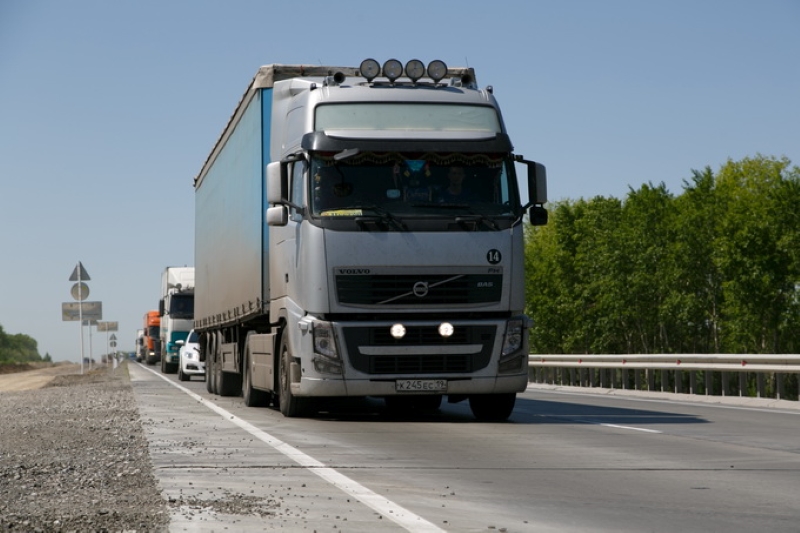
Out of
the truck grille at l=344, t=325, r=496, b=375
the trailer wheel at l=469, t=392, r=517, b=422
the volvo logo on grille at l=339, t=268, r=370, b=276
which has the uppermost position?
the volvo logo on grille at l=339, t=268, r=370, b=276

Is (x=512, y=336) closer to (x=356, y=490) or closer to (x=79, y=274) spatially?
(x=356, y=490)

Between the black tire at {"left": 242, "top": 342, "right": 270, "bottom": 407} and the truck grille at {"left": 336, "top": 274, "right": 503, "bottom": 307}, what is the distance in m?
5.07

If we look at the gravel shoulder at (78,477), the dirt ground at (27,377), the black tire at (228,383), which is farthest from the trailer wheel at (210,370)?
the dirt ground at (27,377)

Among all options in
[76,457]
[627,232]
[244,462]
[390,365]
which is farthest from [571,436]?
[627,232]

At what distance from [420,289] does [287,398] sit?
107 inches

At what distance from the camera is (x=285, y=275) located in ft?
54.0

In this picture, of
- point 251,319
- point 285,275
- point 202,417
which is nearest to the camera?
point 285,275

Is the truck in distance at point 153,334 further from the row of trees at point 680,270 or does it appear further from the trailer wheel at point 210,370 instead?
the trailer wheel at point 210,370

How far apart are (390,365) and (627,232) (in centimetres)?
8109

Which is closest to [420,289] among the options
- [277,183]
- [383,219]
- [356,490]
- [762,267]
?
[383,219]

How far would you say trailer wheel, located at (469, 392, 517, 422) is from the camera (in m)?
16.6

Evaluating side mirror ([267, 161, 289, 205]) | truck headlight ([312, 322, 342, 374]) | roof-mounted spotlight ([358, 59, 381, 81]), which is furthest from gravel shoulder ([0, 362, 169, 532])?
roof-mounted spotlight ([358, 59, 381, 81])

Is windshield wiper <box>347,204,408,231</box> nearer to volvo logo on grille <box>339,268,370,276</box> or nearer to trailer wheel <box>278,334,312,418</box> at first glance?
volvo logo on grille <box>339,268,370,276</box>

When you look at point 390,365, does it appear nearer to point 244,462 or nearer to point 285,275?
point 285,275
